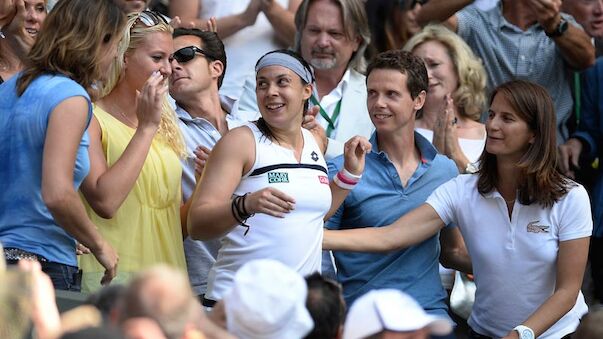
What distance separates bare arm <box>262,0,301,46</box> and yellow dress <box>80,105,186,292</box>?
206 cm

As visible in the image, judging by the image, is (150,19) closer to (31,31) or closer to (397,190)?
(31,31)

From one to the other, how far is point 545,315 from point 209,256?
5.07ft

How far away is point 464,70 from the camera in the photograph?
717 cm

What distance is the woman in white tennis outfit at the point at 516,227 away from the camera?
570cm

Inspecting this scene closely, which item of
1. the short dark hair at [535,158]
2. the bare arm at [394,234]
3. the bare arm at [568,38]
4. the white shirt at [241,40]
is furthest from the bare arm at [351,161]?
the bare arm at [568,38]

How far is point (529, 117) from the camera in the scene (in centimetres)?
590

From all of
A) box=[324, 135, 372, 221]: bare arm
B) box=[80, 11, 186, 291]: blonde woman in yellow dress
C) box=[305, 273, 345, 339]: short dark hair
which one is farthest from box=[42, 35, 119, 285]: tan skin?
box=[324, 135, 372, 221]: bare arm

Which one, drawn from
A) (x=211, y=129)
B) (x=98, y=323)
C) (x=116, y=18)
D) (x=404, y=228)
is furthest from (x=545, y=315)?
(x=98, y=323)

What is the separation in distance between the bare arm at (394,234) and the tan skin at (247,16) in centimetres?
205

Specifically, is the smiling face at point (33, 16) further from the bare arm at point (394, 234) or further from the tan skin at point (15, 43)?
the bare arm at point (394, 234)

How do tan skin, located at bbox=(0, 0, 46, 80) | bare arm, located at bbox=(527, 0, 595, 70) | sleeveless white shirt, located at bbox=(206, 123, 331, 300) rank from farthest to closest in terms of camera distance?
1. bare arm, located at bbox=(527, 0, 595, 70)
2. tan skin, located at bbox=(0, 0, 46, 80)
3. sleeveless white shirt, located at bbox=(206, 123, 331, 300)

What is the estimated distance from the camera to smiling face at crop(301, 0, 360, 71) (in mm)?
7137

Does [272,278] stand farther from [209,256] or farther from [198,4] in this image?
[198,4]

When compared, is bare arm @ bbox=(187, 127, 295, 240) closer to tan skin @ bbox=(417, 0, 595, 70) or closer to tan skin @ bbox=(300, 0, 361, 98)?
tan skin @ bbox=(300, 0, 361, 98)
